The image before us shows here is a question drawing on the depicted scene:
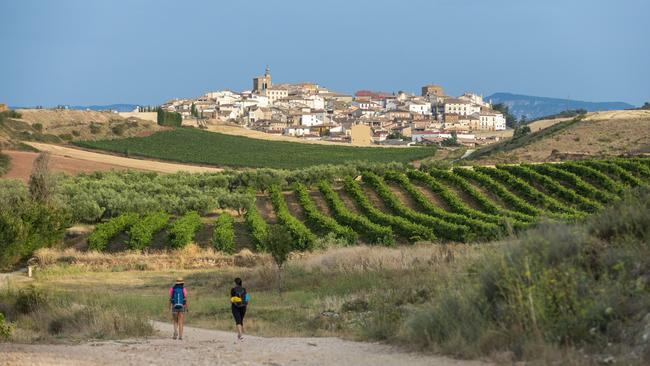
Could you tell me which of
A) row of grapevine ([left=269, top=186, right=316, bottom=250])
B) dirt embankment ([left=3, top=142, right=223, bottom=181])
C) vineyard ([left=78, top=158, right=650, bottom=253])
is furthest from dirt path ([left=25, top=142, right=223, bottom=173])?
row of grapevine ([left=269, top=186, right=316, bottom=250])

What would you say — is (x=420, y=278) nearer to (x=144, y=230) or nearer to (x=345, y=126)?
(x=144, y=230)

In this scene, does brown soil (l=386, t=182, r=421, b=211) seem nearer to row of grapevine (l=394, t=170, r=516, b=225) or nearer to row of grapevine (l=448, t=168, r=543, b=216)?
row of grapevine (l=394, t=170, r=516, b=225)

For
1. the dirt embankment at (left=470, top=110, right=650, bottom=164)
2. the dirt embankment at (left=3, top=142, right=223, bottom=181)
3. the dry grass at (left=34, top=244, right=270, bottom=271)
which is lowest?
the dry grass at (left=34, top=244, right=270, bottom=271)

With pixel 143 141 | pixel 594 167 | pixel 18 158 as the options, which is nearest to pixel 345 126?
pixel 143 141

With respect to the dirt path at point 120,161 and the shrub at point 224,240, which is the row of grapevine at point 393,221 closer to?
the shrub at point 224,240

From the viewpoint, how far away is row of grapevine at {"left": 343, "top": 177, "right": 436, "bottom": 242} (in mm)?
35469

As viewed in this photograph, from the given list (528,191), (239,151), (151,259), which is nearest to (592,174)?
(528,191)

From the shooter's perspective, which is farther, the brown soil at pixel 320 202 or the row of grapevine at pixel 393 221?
the brown soil at pixel 320 202

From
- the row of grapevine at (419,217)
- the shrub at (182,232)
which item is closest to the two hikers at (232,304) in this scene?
the row of grapevine at (419,217)

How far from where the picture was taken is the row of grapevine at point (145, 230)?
119 feet

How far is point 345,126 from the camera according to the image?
595 feet

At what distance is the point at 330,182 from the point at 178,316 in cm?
4171

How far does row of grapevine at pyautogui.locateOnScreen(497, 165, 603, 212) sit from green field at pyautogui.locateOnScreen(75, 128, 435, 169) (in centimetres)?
3462

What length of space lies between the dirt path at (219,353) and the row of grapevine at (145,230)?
22.2 metres
